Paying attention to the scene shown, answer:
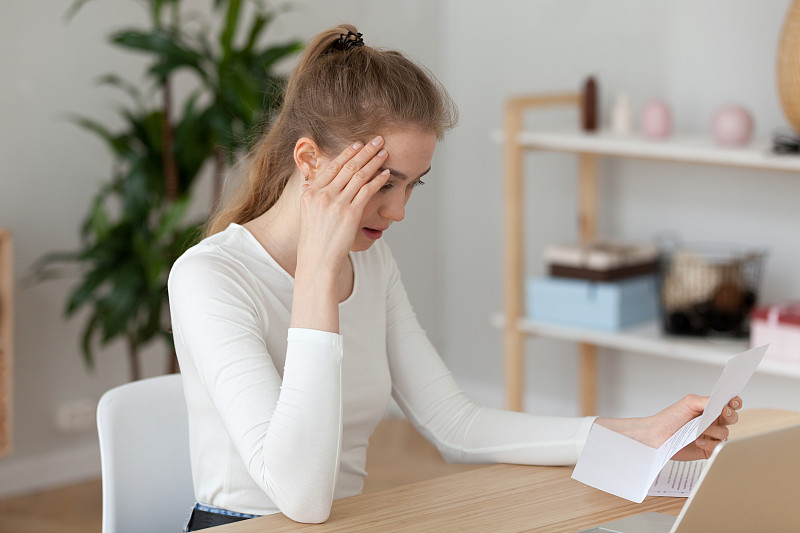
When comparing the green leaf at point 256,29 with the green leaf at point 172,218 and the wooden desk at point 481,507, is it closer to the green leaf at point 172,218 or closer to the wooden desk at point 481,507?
the green leaf at point 172,218

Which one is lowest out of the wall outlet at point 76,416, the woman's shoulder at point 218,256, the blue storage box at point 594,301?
the wall outlet at point 76,416

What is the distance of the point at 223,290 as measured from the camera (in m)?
1.28

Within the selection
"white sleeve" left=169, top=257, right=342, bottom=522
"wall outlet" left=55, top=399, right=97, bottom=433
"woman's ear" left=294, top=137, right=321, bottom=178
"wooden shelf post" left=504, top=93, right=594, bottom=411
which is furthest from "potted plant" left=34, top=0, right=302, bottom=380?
"white sleeve" left=169, top=257, right=342, bottom=522

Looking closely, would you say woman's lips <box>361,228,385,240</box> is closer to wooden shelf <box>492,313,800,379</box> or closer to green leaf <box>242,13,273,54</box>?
green leaf <box>242,13,273,54</box>

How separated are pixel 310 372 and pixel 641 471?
436mm

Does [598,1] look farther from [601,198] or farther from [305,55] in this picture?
[305,55]

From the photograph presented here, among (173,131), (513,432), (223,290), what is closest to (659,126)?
(173,131)

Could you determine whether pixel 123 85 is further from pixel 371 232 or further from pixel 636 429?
pixel 636 429

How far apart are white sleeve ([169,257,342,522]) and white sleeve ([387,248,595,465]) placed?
31 centimetres

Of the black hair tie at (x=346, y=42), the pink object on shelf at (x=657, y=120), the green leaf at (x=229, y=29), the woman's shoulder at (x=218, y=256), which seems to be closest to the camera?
the woman's shoulder at (x=218, y=256)

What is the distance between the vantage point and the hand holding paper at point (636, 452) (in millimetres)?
1162

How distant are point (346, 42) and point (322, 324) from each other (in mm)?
430

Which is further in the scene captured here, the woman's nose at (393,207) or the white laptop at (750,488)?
the woman's nose at (393,207)

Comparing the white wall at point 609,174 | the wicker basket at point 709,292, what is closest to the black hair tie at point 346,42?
the wicker basket at point 709,292
